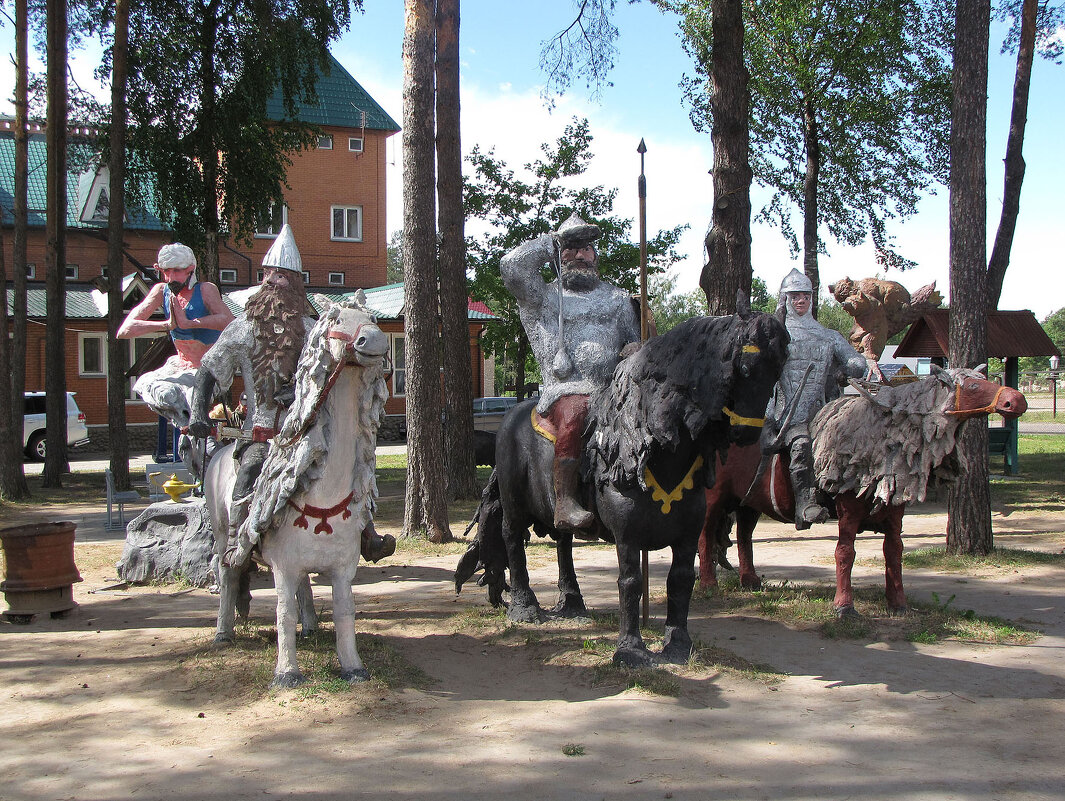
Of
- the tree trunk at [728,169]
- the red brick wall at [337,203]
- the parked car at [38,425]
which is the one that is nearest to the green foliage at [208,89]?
the parked car at [38,425]

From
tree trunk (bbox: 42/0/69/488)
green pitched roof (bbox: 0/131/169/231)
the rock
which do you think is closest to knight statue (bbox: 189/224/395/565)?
the rock

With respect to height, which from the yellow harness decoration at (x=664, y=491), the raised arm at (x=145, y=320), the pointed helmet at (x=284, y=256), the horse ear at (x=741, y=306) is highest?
the pointed helmet at (x=284, y=256)

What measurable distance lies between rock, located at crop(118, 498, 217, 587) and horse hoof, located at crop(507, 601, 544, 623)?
3213 millimetres

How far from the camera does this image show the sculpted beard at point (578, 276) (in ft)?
20.0

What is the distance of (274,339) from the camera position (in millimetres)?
5492

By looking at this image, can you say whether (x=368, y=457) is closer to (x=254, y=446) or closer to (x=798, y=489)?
(x=254, y=446)

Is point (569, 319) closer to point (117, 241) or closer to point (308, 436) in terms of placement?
point (308, 436)

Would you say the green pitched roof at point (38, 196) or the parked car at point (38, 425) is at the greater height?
the green pitched roof at point (38, 196)

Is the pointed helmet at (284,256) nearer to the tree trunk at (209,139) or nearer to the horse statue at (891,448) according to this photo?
the horse statue at (891,448)

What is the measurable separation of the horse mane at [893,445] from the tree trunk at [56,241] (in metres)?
14.6

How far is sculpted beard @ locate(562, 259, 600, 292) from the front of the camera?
20.0 feet

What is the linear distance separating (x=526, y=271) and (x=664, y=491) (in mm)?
1826

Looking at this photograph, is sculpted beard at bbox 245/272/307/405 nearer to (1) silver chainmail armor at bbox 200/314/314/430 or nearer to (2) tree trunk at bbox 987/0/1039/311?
(1) silver chainmail armor at bbox 200/314/314/430

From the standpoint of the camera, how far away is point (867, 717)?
14.8 feet
